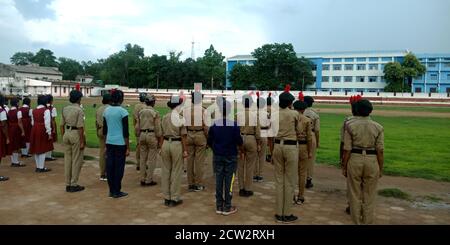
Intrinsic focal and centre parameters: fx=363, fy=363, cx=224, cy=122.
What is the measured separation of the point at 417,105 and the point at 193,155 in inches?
1935

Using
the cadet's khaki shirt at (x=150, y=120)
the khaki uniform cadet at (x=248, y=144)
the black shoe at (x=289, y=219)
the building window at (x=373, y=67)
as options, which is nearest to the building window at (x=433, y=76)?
the building window at (x=373, y=67)

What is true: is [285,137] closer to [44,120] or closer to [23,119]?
[44,120]

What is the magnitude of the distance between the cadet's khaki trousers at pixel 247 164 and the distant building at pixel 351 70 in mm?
64965

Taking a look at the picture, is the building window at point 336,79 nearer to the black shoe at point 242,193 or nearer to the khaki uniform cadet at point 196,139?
the khaki uniform cadet at point 196,139

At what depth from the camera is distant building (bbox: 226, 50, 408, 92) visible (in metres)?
67.3

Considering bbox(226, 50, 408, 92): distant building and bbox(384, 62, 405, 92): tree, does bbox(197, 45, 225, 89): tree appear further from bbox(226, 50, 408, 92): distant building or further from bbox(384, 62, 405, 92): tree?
bbox(384, 62, 405, 92): tree

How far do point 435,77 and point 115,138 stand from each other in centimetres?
7233

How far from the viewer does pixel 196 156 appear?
712 centimetres

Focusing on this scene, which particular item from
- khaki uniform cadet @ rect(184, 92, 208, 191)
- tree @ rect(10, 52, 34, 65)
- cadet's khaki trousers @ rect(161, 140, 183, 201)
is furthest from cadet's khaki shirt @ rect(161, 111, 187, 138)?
tree @ rect(10, 52, 34, 65)

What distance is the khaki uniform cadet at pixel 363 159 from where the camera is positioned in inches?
201

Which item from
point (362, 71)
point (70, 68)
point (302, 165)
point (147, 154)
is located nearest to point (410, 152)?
point (302, 165)

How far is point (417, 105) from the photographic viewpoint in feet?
159

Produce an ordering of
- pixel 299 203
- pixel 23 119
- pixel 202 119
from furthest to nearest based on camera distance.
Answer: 1. pixel 23 119
2. pixel 202 119
3. pixel 299 203
